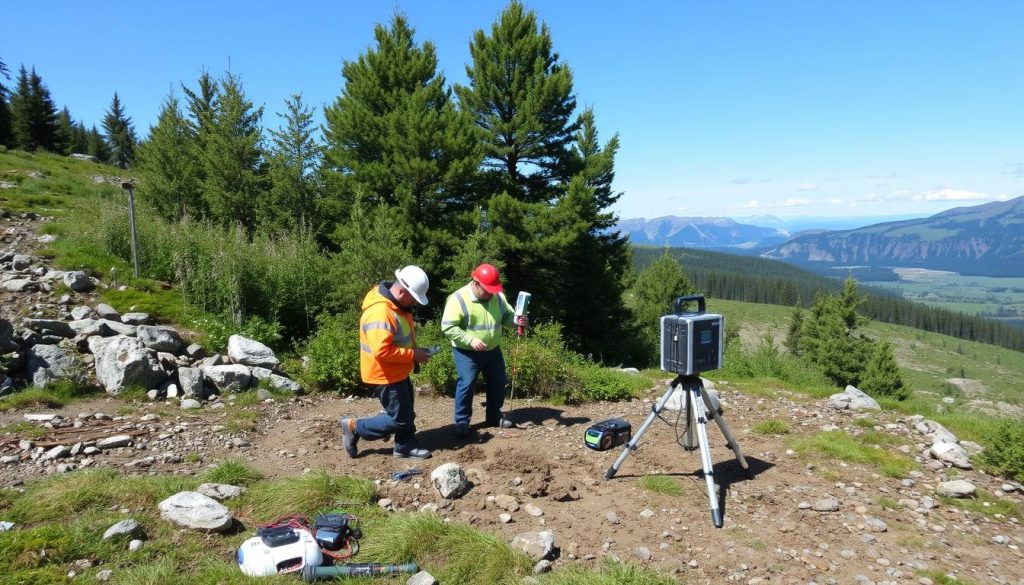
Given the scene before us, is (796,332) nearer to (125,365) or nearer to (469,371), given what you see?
(469,371)

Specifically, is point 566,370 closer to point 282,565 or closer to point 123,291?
point 282,565

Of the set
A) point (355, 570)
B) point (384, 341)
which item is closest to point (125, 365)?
point (384, 341)

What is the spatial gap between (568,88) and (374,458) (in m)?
18.4

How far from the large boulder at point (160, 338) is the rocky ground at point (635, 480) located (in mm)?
1273

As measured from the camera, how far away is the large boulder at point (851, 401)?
8688 mm

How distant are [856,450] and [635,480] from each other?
3.01 m

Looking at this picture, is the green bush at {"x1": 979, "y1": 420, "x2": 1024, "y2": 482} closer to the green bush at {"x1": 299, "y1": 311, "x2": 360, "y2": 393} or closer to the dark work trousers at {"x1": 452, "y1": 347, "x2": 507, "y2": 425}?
the dark work trousers at {"x1": 452, "y1": 347, "x2": 507, "y2": 425}

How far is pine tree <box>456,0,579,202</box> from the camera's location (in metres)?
21.0

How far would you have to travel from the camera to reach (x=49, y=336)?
8539 mm

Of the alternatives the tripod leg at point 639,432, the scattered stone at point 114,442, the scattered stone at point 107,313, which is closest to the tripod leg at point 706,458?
the tripod leg at point 639,432

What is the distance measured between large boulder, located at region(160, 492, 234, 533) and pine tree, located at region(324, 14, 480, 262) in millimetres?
13423

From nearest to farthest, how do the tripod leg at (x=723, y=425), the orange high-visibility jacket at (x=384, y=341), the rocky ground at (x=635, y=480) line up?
the rocky ground at (x=635, y=480) < the tripod leg at (x=723, y=425) < the orange high-visibility jacket at (x=384, y=341)

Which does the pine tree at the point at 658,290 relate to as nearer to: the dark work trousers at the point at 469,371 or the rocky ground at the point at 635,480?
the rocky ground at the point at 635,480

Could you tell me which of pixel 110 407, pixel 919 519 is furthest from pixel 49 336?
pixel 919 519
